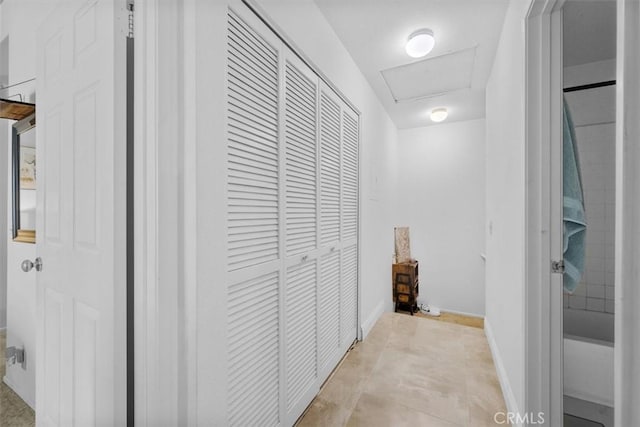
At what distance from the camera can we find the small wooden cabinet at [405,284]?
12.2 ft

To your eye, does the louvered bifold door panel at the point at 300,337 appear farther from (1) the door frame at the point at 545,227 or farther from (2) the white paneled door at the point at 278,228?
(1) the door frame at the point at 545,227

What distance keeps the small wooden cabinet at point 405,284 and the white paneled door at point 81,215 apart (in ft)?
10.8

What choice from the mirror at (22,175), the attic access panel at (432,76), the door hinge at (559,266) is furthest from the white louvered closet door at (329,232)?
the mirror at (22,175)

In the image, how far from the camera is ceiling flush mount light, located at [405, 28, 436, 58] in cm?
195

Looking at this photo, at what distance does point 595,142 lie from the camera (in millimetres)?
2193

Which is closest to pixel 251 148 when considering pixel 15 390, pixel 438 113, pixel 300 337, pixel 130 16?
pixel 130 16

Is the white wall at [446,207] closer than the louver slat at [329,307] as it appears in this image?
No

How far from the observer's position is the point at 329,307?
1.97 meters

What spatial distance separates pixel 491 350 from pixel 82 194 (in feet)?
9.15

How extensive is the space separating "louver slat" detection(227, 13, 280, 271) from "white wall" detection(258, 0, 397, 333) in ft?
0.76

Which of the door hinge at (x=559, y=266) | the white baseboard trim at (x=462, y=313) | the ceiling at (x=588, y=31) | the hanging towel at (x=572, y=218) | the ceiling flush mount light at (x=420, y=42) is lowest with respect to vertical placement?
the white baseboard trim at (x=462, y=313)

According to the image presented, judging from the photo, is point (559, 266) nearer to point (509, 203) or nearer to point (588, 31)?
point (509, 203)

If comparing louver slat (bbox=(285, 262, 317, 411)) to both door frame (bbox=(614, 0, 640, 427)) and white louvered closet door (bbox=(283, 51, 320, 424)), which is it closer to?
white louvered closet door (bbox=(283, 51, 320, 424))

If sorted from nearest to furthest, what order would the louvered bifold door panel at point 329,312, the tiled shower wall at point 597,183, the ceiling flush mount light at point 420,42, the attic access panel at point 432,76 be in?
the louvered bifold door panel at point 329,312
the ceiling flush mount light at point 420,42
the tiled shower wall at point 597,183
the attic access panel at point 432,76
